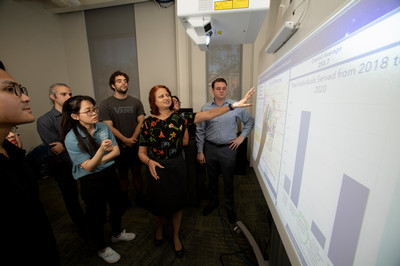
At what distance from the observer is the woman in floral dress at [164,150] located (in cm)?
129

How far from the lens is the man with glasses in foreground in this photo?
23.9 inches

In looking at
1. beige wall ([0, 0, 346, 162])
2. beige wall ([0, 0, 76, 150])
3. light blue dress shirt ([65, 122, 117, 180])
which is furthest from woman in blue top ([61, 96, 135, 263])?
beige wall ([0, 0, 76, 150])

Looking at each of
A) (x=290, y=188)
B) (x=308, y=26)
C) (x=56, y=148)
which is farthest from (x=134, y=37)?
(x=290, y=188)

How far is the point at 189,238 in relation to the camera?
5.38 feet

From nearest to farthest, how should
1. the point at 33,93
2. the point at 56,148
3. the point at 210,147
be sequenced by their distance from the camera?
the point at 56,148, the point at 210,147, the point at 33,93

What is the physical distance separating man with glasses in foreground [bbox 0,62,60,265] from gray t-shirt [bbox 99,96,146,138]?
121 centimetres

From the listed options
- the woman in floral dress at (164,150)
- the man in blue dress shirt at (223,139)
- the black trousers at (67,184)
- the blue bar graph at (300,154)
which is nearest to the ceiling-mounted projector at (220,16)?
the woman in floral dress at (164,150)

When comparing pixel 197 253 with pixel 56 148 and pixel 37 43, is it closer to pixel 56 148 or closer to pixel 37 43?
pixel 56 148

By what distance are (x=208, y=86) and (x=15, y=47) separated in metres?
3.48

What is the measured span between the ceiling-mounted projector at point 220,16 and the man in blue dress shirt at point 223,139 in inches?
30.5

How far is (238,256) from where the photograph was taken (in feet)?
4.73

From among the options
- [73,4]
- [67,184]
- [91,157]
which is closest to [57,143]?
[67,184]

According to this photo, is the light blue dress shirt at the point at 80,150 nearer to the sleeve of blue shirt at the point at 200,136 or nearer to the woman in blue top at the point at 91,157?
the woman in blue top at the point at 91,157

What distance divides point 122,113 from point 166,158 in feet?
3.37
